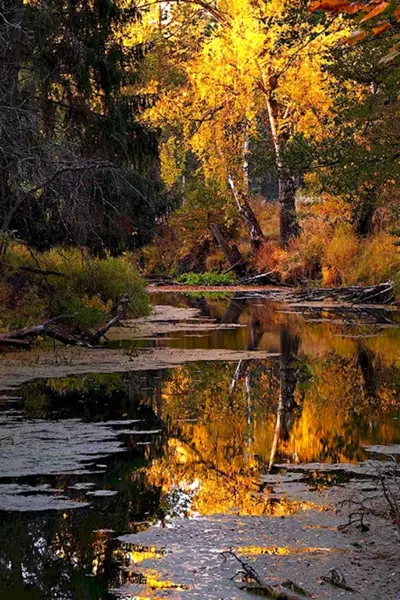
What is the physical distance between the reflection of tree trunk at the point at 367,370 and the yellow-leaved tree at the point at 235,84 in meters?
11.8

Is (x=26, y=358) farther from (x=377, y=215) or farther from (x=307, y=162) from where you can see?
(x=377, y=215)

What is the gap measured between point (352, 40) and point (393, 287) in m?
21.2

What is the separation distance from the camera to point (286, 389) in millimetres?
12219

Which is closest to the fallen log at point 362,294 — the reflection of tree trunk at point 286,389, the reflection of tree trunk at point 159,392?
the reflection of tree trunk at point 286,389

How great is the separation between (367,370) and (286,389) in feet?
6.43

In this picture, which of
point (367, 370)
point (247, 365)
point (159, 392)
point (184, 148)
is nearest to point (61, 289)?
point (247, 365)

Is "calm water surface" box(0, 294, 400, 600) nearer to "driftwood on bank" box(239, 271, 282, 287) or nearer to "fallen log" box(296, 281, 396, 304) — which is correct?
"fallen log" box(296, 281, 396, 304)

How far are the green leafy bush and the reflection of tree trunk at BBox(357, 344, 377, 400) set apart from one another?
68.4ft

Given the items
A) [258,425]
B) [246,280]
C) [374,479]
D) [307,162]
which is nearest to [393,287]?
[307,162]

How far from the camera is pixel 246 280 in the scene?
3609cm

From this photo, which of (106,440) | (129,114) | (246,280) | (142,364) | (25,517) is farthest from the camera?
(246,280)

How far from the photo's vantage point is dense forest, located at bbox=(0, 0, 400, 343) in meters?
12.8

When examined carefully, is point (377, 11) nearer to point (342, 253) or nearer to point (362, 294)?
point (362, 294)

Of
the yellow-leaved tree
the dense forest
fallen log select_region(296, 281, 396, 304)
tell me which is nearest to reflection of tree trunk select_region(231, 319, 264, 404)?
the dense forest
